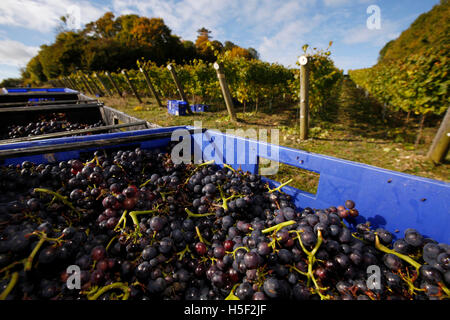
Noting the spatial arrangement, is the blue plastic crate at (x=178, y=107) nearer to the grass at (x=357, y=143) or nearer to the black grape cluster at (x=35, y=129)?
the grass at (x=357, y=143)

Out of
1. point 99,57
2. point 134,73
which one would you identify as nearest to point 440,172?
point 134,73

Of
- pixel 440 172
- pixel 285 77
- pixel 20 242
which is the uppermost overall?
pixel 285 77

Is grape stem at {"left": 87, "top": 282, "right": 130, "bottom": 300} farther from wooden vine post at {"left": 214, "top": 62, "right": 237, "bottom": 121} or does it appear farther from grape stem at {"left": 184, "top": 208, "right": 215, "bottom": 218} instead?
wooden vine post at {"left": 214, "top": 62, "right": 237, "bottom": 121}

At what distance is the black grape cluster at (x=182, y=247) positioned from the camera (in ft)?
2.85

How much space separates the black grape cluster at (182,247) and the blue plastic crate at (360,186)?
0.39 ft

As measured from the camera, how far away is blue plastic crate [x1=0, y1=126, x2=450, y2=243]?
1.06m

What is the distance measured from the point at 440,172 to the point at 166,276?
17.8 feet

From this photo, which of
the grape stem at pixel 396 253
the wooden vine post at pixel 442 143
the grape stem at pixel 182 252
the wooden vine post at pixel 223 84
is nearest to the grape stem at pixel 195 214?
the grape stem at pixel 182 252

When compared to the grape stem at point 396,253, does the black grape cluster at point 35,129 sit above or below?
above

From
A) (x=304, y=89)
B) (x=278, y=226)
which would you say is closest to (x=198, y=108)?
(x=304, y=89)

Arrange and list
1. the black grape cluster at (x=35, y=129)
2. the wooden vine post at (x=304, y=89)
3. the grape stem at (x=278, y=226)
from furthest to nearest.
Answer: the wooden vine post at (x=304, y=89) → the black grape cluster at (x=35, y=129) → the grape stem at (x=278, y=226)

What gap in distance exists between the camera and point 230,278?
3.30 ft

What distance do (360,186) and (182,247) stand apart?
45.4 inches
